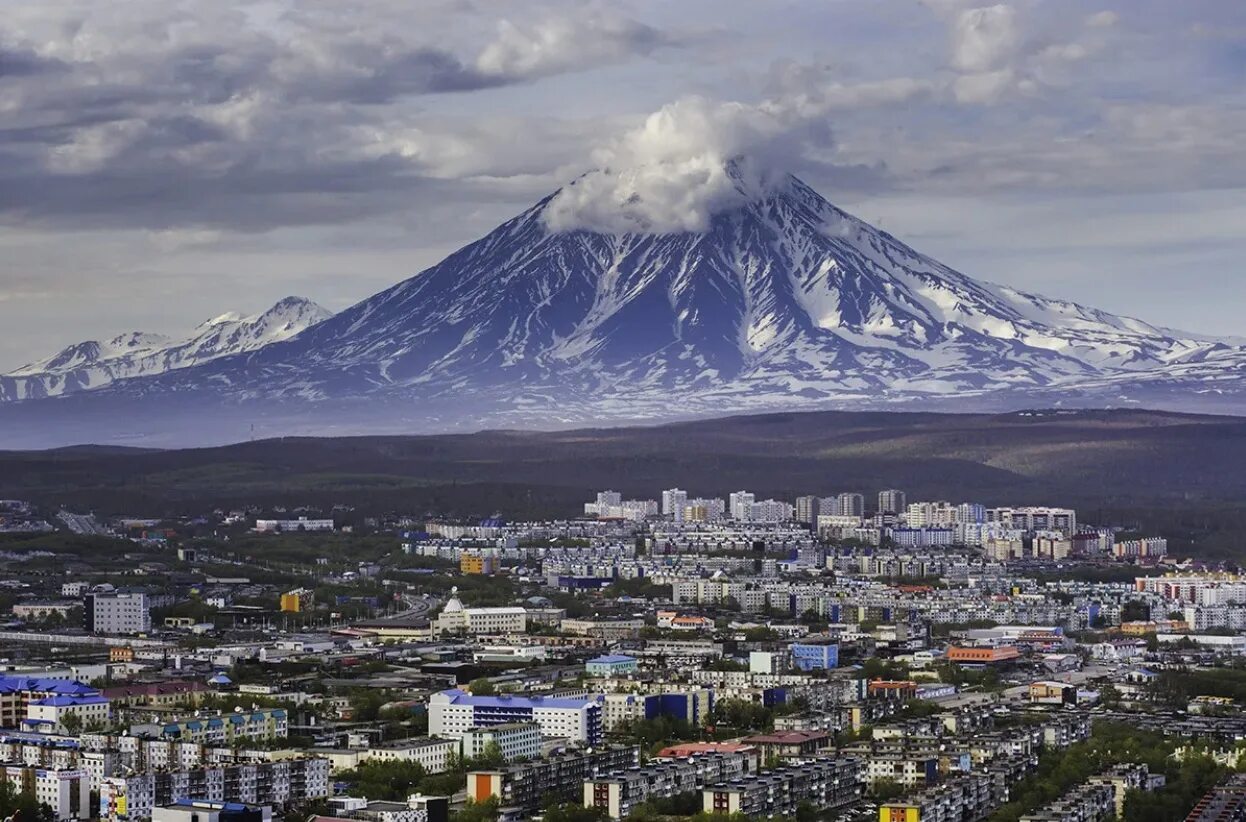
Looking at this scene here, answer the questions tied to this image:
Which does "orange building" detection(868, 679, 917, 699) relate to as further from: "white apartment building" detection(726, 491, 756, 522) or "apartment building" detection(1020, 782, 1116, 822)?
"white apartment building" detection(726, 491, 756, 522)

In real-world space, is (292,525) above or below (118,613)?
above

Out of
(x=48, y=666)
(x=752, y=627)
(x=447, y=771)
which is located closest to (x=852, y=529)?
(x=752, y=627)

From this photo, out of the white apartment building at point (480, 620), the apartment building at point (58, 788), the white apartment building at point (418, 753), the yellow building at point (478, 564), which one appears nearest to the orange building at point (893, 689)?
the white apartment building at point (418, 753)

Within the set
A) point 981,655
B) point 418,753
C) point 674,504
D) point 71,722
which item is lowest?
point 418,753

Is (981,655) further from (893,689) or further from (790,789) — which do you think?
(790,789)

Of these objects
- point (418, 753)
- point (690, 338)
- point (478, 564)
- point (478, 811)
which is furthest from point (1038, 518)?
point (690, 338)

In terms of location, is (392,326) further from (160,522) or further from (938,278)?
(160,522)

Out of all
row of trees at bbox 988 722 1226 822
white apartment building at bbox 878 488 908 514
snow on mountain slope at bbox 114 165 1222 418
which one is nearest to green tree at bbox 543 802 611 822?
row of trees at bbox 988 722 1226 822

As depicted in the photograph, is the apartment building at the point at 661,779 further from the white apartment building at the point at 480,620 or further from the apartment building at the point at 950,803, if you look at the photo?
the white apartment building at the point at 480,620
